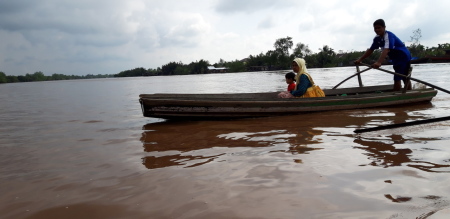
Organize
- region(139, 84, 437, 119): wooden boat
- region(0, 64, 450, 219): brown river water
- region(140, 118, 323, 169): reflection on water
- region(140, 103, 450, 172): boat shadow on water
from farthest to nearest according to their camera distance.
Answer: region(139, 84, 437, 119): wooden boat, region(140, 118, 323, 169): reflection on water, region(140, 103, 450, 172): boat shadow on water, region(0, 64, 450, 219): brown river water

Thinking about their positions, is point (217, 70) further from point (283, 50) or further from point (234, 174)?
point (234, 174)

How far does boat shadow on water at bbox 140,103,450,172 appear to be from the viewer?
124 inches

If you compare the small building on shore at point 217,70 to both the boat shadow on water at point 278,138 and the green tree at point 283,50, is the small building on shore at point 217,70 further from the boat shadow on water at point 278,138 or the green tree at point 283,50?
the boat shadow on water at point 278,138

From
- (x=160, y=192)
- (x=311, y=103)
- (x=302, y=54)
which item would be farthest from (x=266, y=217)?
(x=302, y=54)

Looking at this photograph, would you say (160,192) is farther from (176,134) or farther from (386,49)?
(386,49)

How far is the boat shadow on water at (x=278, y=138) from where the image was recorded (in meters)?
3.15

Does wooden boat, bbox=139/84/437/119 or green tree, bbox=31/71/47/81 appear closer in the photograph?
wooden boat, bbox=139/84/437/119

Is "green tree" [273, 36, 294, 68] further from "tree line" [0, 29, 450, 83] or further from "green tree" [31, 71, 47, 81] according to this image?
"green tree" [31, 71, 47, 81]

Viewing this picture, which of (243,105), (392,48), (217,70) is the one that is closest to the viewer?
(243,105)

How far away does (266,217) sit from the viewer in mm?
1872

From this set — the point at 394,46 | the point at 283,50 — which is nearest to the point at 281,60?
the point at 283,50

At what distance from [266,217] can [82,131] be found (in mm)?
4727

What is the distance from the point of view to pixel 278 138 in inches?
162

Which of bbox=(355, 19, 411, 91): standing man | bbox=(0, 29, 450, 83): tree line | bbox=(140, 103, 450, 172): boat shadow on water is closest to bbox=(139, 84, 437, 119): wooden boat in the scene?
bbox=(140, 103, 450, 172): boat shadow on water
